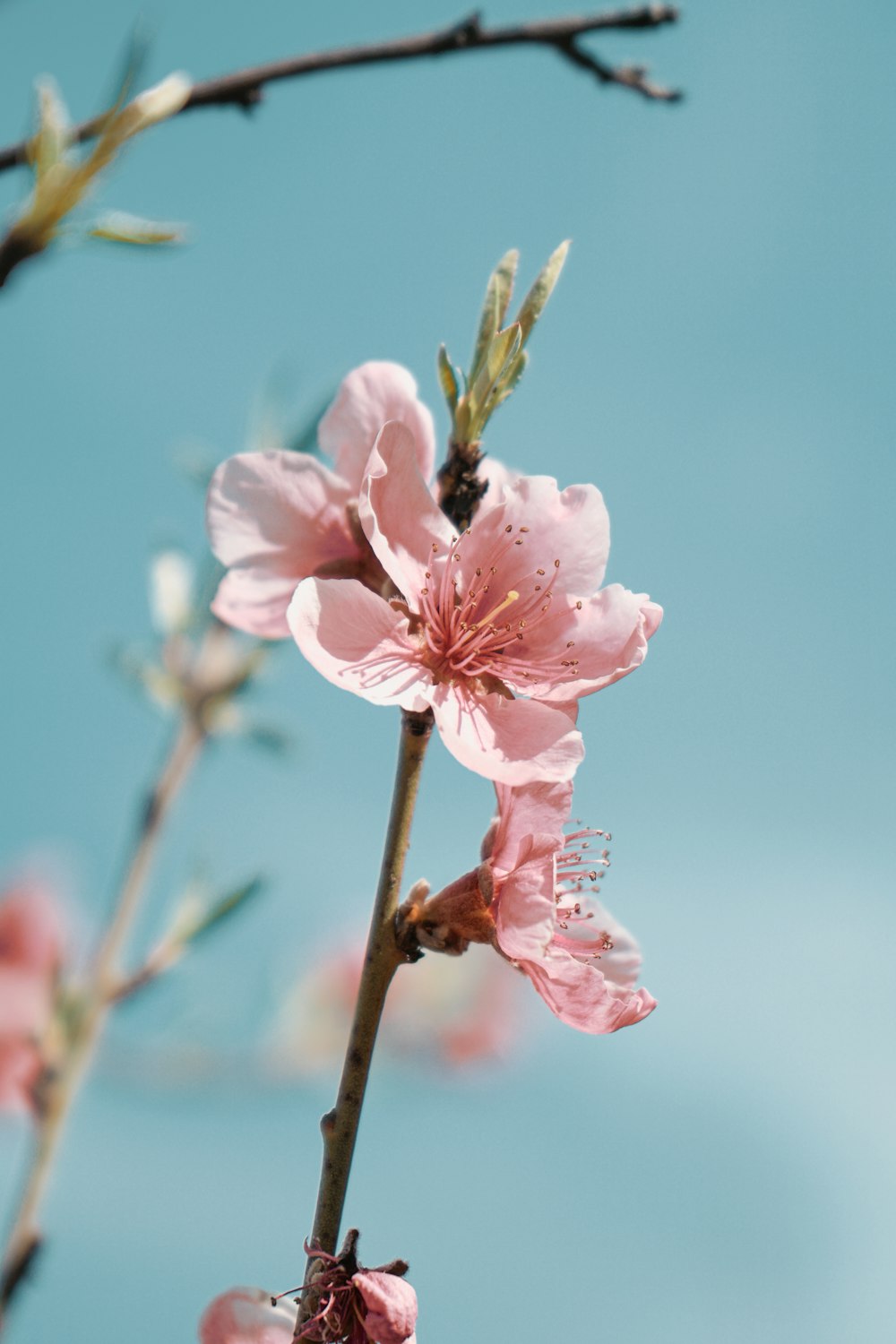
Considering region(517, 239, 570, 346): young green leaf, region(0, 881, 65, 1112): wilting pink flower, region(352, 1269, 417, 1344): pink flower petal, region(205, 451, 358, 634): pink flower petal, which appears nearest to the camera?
region(352, 1269, 417, 1344): pink flower petal

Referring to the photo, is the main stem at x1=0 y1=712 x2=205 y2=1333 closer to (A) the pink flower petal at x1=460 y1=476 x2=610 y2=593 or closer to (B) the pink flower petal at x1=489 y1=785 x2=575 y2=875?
(B) the pink flower petal at x1=489 y1=785 x2=575 y2=875

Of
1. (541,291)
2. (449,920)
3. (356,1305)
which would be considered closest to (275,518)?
(541,291)

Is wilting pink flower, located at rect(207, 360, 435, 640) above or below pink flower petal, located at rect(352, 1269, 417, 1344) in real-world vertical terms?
above

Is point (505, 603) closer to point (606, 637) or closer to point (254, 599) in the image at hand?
point (606, 637)

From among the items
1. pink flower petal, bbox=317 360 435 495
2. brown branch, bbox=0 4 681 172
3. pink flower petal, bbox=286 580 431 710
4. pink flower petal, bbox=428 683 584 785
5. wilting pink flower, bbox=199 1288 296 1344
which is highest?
brown branch, bbox=0 4 681 172

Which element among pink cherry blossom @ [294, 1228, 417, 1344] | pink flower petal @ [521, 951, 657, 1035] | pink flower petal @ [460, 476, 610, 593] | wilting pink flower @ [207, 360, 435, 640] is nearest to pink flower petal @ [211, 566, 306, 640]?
wilting pink flower @ [207, 360, 435, 640]

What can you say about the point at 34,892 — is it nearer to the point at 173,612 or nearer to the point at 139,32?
the point at 173,612

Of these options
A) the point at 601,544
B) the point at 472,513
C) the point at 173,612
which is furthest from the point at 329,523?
the point at 173,612

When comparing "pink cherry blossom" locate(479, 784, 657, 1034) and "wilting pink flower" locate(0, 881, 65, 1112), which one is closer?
"pink cherry blossom" locate(479, 784, 657, 1034)
